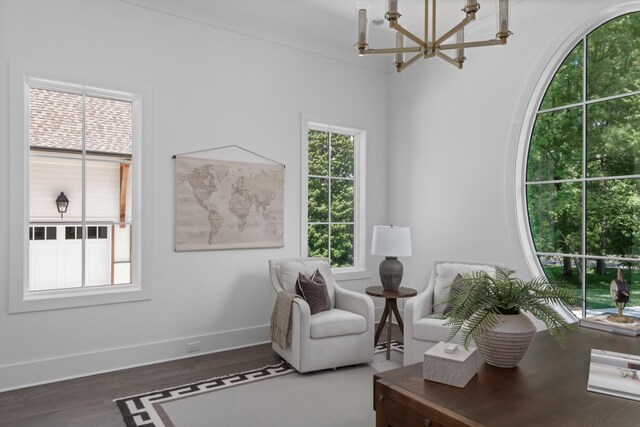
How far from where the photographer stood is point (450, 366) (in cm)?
149

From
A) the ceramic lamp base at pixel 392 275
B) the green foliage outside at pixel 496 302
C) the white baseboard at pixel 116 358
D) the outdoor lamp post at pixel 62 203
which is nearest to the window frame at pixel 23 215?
the outdoor lamp post at pixel 62 203

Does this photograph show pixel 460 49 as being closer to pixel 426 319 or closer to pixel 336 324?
pixel 426 319

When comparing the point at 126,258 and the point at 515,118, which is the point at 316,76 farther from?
the point at 126,258

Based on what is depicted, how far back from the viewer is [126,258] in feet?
11.8

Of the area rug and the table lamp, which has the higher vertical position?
the table lamp

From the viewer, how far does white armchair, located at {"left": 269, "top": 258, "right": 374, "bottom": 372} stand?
10.7ft

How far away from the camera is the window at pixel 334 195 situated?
184 inches

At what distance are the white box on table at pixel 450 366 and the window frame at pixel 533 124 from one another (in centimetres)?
250

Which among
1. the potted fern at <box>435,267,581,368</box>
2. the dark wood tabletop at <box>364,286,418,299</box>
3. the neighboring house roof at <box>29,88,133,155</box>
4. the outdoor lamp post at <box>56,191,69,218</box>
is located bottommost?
the dark wood tabletop at <box>364,286,418,299</box>

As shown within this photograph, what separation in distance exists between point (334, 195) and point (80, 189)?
2551 millimetres

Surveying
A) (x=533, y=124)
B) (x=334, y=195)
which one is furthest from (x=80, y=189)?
(x=533, y=124)

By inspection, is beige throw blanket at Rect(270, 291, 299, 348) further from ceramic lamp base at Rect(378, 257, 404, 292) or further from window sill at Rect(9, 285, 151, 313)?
window sill at Rect(9, 285, 151, 313)

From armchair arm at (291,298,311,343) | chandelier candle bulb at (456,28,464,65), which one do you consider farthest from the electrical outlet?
chandelier candle bulb at (456,28,464,65)

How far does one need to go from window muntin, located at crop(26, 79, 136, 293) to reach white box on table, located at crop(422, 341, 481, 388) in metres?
2.87
